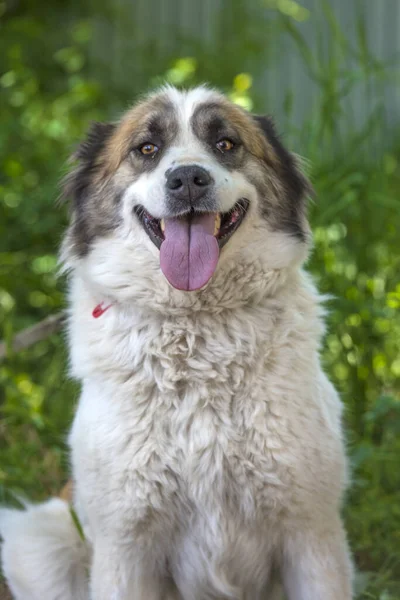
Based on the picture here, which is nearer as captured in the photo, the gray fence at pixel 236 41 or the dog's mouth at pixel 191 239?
the dog's mouth at pixel 191 239

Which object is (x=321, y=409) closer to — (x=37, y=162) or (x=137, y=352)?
(x=137, y=352)

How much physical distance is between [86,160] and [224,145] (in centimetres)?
52

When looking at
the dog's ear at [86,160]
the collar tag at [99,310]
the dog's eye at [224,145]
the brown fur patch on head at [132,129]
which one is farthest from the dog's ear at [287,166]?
the collar tag at [99,310]

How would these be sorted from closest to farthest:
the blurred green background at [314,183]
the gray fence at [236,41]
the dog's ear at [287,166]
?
the dog's ear at [287,166], the blurred green background at [314,183], the gray fence at [236,41]

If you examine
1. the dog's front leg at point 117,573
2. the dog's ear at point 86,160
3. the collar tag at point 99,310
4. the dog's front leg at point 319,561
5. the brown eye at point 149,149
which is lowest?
the dog's front leg at point 117,573

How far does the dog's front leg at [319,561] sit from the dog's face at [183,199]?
31.7 inches

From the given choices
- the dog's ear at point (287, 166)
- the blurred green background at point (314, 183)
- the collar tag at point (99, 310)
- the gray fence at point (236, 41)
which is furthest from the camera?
the gray fence at point (236, 41)

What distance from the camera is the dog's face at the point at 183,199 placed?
2477mm

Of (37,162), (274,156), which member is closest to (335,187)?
(274,156)

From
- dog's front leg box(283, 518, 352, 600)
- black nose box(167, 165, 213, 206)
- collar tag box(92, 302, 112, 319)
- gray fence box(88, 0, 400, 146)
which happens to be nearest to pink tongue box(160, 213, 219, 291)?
black nose box(167, 165, 213, 206)

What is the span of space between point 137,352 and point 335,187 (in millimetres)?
1876

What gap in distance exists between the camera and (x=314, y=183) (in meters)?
4.05

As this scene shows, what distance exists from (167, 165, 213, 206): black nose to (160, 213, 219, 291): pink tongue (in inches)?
4.3

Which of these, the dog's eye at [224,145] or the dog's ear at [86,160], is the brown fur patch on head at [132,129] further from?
the dog's eye at [224,145]
